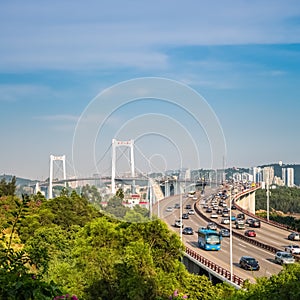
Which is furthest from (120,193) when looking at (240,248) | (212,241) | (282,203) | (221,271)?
(282,203)

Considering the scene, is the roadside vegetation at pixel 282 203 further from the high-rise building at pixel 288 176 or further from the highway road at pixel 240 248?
the highway road at pixel 240 248

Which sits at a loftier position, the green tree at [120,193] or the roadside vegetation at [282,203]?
the green tree at [120,193]

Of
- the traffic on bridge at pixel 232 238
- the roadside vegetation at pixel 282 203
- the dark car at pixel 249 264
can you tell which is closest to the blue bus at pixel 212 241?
the traffic on bridge at pixel 232 238

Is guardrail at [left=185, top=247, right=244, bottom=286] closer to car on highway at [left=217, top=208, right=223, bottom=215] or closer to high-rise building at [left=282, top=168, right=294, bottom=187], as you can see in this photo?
car on highway at [left=217, top=208, right=223, bottom=215]

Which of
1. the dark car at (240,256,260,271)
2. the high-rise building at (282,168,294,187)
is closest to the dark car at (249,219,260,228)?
the dark car at (240,256,260,271)

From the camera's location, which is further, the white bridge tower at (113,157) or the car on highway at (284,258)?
the white bridge tower at (113,157)

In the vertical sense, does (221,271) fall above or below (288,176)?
above

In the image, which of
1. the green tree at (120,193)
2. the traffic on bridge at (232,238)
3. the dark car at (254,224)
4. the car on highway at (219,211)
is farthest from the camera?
the car on highway at (219,211)

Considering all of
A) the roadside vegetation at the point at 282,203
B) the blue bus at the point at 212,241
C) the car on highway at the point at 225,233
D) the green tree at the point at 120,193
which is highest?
the green tree at the point at 120,193

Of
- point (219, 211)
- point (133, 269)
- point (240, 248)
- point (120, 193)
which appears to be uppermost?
point (120, 193)

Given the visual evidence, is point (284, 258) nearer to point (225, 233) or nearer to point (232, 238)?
point (232, 238)

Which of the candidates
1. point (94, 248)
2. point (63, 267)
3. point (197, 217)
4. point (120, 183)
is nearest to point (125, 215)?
point (94, 248)

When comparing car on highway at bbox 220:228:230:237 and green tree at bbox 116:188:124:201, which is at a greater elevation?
green tree at bbox 116:188:124:201

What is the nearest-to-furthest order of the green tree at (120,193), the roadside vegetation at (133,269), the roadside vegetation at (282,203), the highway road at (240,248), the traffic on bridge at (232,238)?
the roadside vegetation at (133,269), the highway road at (240,248), the traffic on bridge at (232,238), the green tree at (120,193), the roadside vegetation at (282,203)
